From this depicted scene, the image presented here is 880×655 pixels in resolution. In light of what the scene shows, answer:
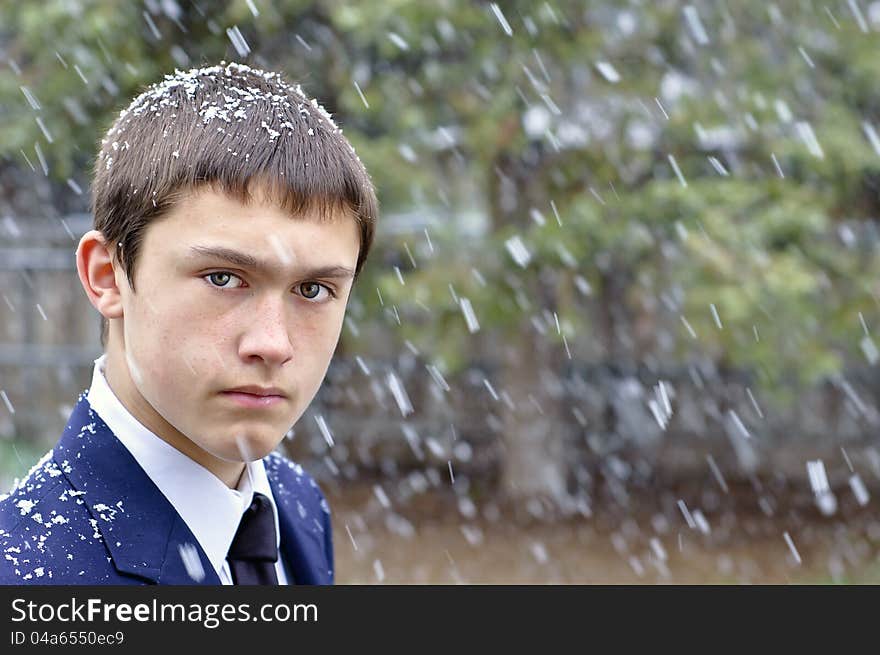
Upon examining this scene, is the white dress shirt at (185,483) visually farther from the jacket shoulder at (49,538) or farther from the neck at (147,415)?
the jacket shoulder at (49,538)

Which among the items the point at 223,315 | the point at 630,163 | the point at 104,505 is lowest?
the point at 630,163

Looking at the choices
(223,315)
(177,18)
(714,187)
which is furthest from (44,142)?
(223,315)

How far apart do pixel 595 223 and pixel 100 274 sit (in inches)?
208

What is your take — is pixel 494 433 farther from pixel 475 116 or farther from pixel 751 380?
pixel 475 116

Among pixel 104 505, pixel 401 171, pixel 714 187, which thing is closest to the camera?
pixel 104 505

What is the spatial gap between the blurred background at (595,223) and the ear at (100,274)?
4.52 m

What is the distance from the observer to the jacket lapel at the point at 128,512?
1563mm

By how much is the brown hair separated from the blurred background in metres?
4.25

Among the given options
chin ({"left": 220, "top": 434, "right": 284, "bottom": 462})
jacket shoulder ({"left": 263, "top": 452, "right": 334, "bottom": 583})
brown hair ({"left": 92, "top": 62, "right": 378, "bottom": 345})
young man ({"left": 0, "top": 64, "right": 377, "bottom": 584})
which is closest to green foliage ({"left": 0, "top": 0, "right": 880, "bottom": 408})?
jacket shoulder ({"left": 263, "top": 452, "right": 334, "bottom": 583})

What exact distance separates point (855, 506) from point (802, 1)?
14.8 ft

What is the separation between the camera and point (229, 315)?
147 centimetres

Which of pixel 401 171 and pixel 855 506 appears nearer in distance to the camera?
pixel 401 171

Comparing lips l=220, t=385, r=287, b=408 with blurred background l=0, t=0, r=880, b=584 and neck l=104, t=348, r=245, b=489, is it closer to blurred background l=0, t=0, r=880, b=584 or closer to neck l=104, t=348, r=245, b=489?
neck l=104, t=348, r=245, b=489

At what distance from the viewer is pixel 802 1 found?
6848mm
